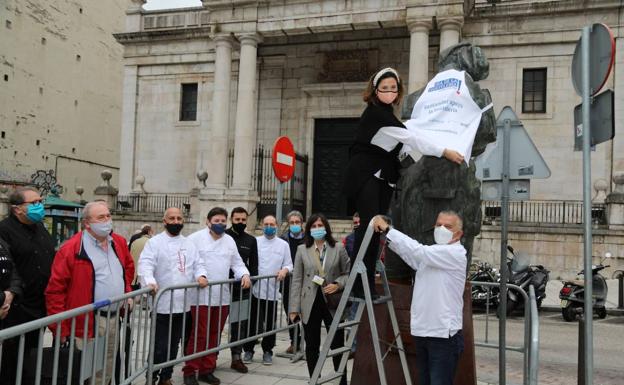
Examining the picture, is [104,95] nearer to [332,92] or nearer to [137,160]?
[137,160]

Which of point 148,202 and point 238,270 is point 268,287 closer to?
point 238,270

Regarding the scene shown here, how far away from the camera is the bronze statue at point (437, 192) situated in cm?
506

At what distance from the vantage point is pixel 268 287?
317 inches

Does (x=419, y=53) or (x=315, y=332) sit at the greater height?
(x=419, y=53)

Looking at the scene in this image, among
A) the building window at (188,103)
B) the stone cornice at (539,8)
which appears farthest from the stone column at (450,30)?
Result: the building window at (188,103)

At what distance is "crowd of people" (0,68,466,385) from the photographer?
178 inches

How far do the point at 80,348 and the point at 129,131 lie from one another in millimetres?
22402

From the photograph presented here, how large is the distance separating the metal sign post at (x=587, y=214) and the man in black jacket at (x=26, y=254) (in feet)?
15.2

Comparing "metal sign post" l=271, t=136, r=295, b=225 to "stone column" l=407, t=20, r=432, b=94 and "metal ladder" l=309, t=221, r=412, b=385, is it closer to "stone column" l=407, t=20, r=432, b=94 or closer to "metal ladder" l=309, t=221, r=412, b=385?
"metal ladder" l=309, t=221, r=412, b=385

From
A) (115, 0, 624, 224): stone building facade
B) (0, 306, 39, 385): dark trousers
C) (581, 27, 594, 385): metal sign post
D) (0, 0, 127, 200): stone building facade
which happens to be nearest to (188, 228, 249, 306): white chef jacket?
(0, 306, 39, 385): dark trousers

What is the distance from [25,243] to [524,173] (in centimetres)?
491

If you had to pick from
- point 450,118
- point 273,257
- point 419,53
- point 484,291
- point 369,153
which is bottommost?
point 484,291

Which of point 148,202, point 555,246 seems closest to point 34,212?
point 555,246

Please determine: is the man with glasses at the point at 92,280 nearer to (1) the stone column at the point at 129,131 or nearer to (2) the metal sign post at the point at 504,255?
(2) the metal sign post at the point at 504,255
